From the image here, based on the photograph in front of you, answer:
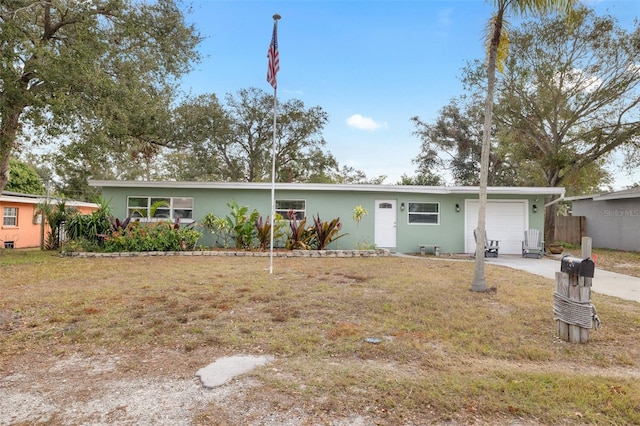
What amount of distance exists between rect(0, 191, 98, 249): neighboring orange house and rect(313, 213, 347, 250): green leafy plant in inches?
436

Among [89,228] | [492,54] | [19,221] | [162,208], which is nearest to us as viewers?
[492,54]

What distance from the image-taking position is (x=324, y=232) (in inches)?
450

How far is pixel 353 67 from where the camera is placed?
13766 millimetres

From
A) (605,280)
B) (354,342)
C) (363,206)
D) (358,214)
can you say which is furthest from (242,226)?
(605,280)

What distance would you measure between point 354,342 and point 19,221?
61.4 feet

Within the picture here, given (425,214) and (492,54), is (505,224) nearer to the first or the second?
(425,214)

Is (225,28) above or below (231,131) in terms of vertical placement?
above

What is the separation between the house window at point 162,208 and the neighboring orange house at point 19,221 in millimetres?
5225

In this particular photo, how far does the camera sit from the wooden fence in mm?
17047

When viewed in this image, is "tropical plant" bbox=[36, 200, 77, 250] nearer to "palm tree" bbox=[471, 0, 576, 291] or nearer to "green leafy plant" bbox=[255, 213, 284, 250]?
"green leafy plant" bbox=[255, 213, 284, 250]

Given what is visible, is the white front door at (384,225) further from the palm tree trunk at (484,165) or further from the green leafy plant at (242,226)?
the palm tree trunk at (484,165)

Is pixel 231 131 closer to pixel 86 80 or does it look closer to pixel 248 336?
pixel 86 80

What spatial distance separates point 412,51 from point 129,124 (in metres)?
9.33

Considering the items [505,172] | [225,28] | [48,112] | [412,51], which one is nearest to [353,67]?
[412,51]
